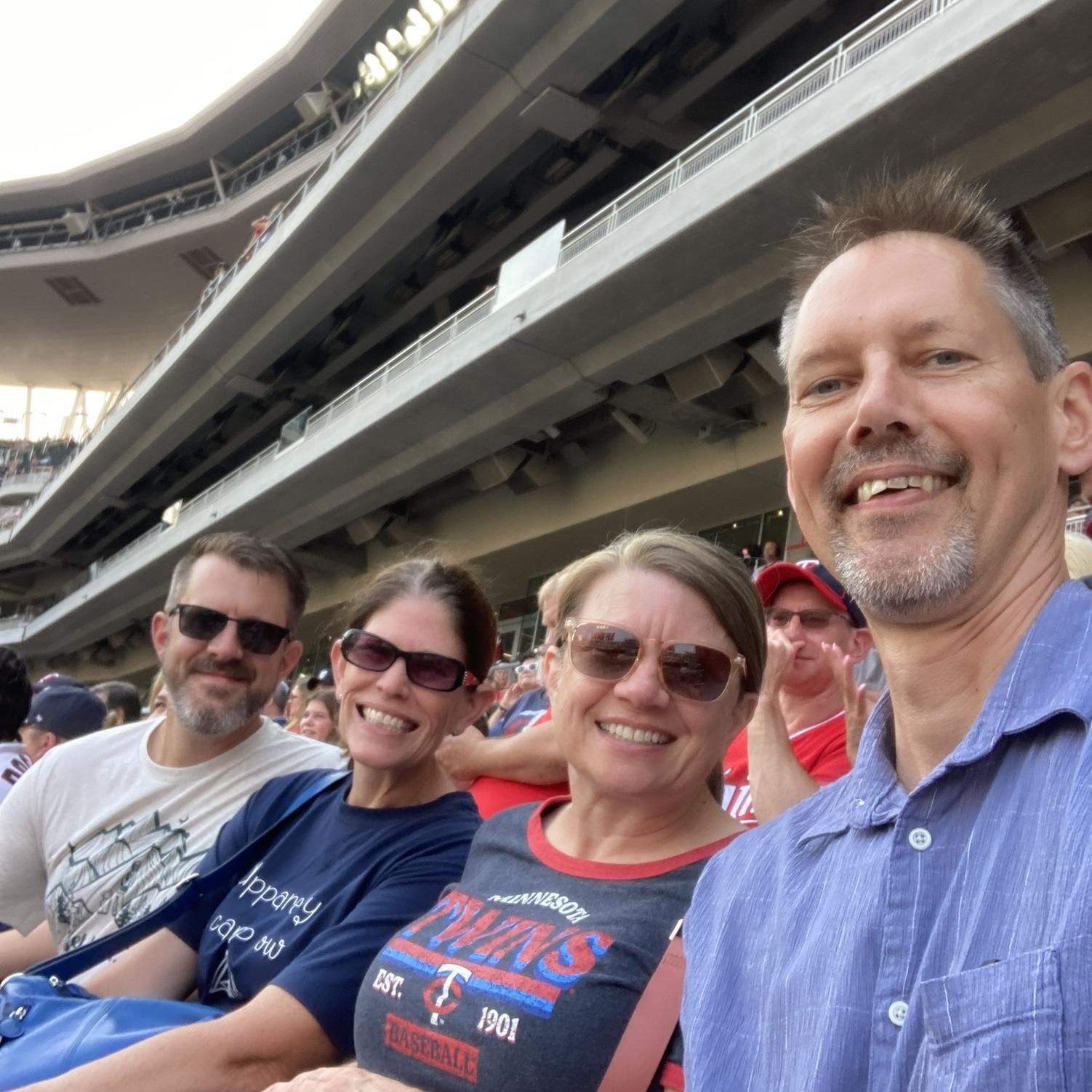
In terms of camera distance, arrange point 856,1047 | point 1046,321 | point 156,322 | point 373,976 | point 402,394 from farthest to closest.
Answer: point 156,322 → point 402,394 → point 373,976 → point 1046,321 → point 856,1047

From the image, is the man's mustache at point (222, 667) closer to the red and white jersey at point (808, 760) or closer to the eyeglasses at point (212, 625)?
the eyeglasses at point (212, 625)

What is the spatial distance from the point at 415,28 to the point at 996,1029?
30975mm

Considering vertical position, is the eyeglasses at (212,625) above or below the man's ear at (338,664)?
above

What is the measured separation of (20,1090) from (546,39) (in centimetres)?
1563

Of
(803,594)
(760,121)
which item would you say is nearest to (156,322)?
(760,121)

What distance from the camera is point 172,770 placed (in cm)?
331

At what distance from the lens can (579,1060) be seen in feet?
5.21

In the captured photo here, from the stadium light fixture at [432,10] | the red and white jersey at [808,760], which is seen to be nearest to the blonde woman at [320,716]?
the red and white jersey at [808,760]

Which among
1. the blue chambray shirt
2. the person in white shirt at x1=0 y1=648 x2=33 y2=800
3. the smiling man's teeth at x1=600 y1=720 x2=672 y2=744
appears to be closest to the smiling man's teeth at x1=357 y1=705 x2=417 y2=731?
the smiling man's teeth at x1=600 y1=720 x2=672 y2=744

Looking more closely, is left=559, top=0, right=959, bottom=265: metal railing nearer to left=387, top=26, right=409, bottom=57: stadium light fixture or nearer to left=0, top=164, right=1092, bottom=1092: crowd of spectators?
left=0, top=164, right=1092, bottom=1092: crowd of spectators

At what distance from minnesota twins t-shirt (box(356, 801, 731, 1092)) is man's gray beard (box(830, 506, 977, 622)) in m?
0.73

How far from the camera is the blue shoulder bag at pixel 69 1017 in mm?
2121

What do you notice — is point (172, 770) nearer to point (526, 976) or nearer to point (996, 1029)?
point (526, 976)

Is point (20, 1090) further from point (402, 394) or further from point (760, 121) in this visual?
point (402, 394)
